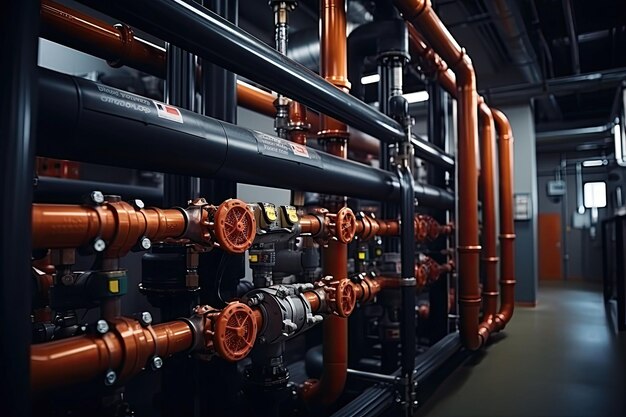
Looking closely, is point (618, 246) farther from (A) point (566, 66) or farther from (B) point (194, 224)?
(B) point (194, 224)

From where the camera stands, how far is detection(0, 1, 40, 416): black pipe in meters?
0.60

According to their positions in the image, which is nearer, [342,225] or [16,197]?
[16,197]

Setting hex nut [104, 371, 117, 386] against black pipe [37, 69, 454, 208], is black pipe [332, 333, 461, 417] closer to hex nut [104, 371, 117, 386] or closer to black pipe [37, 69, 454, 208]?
black pipe [37, 69, 454, 208]

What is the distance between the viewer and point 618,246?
4234mm

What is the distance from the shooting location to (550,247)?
29.9 ft

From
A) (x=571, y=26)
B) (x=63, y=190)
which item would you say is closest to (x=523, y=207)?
(x=571, y=26)

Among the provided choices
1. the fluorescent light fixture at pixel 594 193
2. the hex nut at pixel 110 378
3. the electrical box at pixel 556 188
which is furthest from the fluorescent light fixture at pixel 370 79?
the fluorescent light fixture at pixel 594 193

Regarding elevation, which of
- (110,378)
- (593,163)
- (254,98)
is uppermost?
(593,163)

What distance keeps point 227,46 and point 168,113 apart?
0.67 ft

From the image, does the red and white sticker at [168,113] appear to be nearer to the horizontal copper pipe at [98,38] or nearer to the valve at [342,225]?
the horizontal copper pipe at [98,38]

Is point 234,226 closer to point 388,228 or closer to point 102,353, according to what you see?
point 102,353

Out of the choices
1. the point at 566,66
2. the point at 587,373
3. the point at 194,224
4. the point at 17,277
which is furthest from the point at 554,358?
the point at 566,66

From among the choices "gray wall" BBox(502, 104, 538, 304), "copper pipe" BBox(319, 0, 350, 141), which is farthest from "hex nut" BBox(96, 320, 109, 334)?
"gray wall" BBox(502, 104, 538, 304)

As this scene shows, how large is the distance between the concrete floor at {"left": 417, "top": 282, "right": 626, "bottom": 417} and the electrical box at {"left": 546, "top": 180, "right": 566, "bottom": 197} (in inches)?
193
